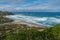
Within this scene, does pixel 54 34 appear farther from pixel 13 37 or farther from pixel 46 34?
pixel 13 37

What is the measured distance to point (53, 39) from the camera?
16844mm

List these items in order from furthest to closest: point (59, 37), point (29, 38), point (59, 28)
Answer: point (59, 28)
point (59, 37)
point (29, 38)

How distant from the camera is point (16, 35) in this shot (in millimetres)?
16344

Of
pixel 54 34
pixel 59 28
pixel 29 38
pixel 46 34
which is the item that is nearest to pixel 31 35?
pixel 29 38

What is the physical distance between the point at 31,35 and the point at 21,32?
2.92 feet

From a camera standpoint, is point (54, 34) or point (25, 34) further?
point (54, 34)

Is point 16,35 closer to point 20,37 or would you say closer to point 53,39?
point 20,37

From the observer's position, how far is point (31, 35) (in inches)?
648

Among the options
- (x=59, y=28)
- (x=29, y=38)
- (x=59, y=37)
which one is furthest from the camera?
(x=59, y=28)

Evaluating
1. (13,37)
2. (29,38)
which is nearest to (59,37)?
(29,38)

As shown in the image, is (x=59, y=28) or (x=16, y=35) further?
(x=59, y=28)

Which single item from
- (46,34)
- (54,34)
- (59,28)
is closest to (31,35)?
(46,34)

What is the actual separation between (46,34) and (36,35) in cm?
95

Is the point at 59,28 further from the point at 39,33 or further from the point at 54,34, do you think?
the point at 39,33
